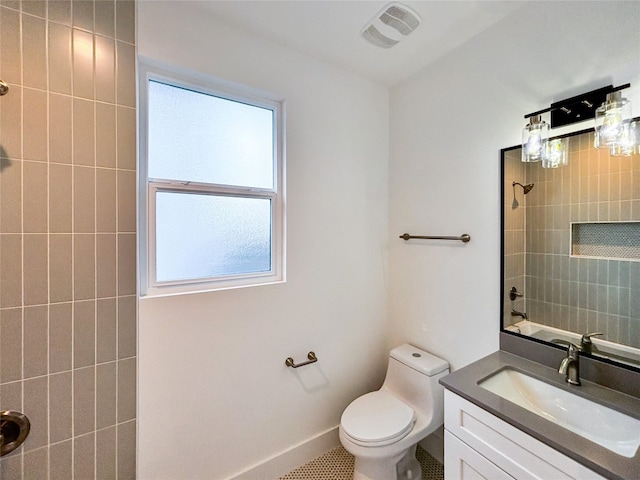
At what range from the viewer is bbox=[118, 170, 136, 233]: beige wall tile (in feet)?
3.80

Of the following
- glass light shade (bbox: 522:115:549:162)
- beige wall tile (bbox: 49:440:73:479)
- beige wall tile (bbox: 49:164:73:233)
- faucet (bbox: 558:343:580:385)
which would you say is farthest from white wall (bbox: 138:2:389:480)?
faucet (bbox: 558:343:580:385)

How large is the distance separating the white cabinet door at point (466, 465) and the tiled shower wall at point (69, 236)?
1379 millimetres

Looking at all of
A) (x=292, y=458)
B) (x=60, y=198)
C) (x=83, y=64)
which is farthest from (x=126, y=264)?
(x=292, y=458)

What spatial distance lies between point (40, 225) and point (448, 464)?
6.19ft

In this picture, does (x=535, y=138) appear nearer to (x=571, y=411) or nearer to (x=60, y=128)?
(x=571, y=411)

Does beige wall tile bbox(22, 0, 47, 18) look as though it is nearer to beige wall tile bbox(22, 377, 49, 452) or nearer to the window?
the window

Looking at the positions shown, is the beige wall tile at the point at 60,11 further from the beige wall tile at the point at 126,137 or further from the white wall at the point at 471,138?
the white wall at the point at 471,138

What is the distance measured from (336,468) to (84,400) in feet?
4.66

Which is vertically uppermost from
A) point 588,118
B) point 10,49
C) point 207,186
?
point 10,49

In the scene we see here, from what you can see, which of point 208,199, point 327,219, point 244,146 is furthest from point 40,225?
point 327,219

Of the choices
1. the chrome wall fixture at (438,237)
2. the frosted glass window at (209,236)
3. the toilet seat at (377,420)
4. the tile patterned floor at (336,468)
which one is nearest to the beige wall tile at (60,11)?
the frosted glass window at (209,236)

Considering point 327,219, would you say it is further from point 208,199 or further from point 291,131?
point 208,199

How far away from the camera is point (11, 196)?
3.20 feet

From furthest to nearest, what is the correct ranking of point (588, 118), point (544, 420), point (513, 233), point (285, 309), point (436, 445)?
point (436, 445) < point (285, 309) < point (513, 233) < point (588, 118) < point (544, 420)
